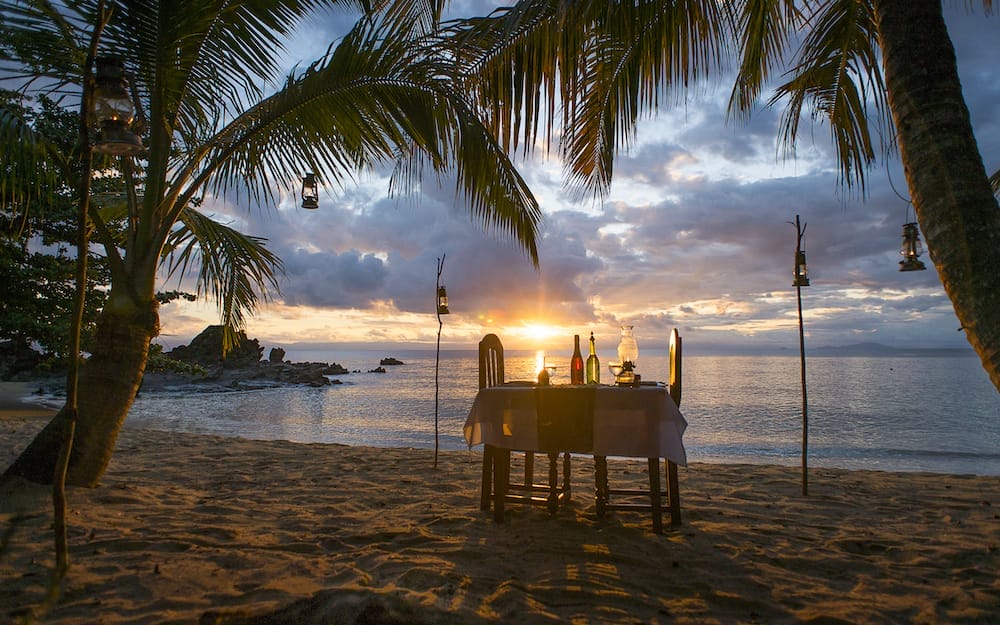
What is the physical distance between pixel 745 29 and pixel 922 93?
2.10 m

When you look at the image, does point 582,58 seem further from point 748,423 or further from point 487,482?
point 748,423

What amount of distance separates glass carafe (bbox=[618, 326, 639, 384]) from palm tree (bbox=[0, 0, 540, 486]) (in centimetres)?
100

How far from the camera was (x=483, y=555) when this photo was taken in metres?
2.71

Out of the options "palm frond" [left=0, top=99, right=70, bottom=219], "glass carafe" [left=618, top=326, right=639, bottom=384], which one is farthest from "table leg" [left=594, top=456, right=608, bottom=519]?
"palm frond" [left=0, top=99, right=70, bottom=219]

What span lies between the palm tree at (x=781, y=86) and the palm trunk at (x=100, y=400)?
2.85m

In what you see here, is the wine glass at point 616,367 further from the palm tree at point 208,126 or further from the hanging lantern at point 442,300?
the hanging lantern at point 442,300

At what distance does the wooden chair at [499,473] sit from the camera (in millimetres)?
3354

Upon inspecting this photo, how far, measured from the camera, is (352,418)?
1452 centimetres

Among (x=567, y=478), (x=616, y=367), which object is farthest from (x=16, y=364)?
(x=616, y=367)

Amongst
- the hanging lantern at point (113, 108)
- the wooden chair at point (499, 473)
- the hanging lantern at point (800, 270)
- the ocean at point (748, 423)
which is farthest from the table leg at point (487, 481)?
the hanging lantern at point (800, 270)

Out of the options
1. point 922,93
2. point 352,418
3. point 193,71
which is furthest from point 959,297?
point 352,418

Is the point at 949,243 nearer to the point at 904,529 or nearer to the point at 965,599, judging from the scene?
the point at 965,599

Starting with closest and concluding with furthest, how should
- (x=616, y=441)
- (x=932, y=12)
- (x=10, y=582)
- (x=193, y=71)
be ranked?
(x=932, y=12) < (x=10, y=582) < (x=616, y=441) < (x=193, y=71)

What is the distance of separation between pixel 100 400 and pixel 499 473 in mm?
2691
